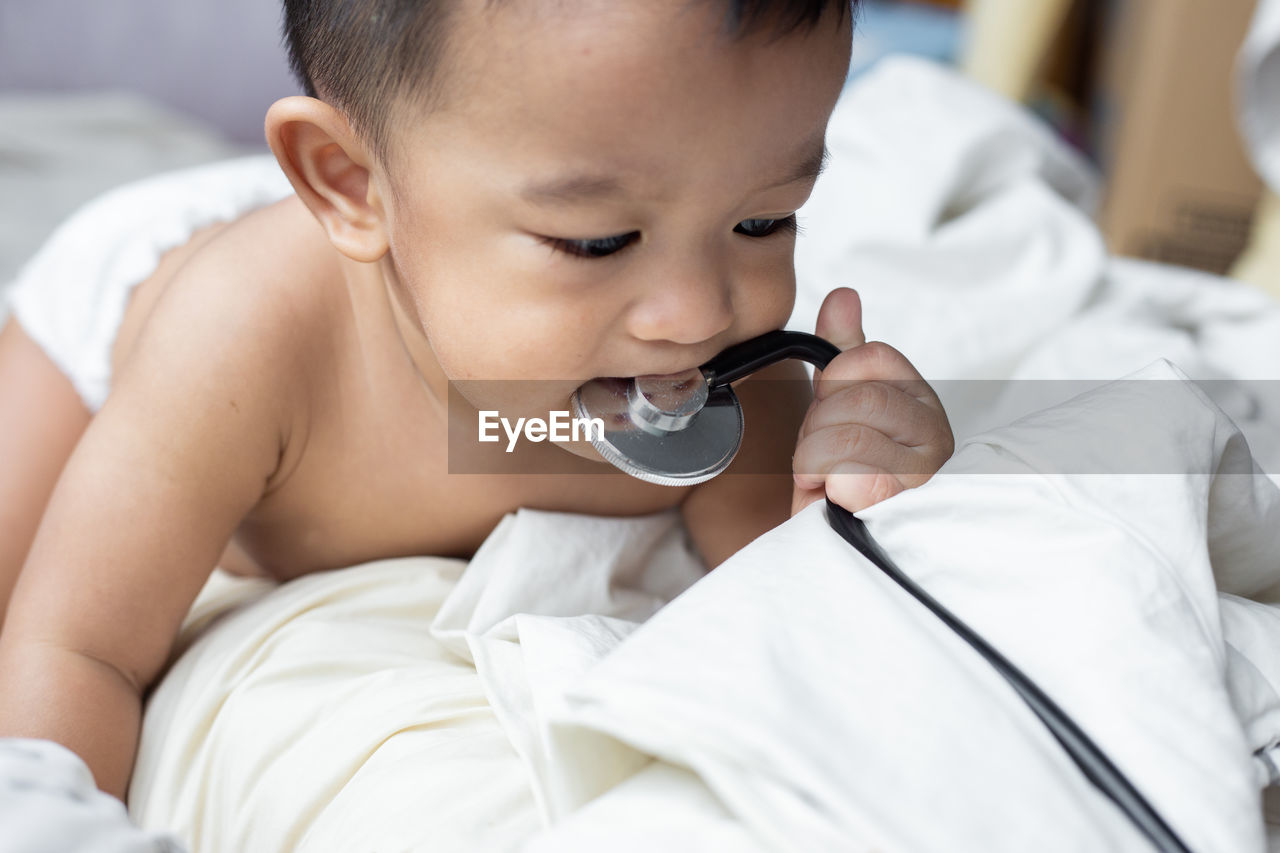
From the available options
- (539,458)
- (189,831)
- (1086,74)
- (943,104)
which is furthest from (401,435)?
(1086,74)

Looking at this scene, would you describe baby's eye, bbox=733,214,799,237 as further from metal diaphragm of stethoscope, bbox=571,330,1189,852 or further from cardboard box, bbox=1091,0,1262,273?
cardboard box, bbox=1091,0,1262,273

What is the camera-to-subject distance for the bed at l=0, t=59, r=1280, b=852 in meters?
0.40

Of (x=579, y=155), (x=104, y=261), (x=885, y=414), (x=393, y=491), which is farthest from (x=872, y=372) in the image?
(x=104, y=261)

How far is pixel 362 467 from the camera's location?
76cm

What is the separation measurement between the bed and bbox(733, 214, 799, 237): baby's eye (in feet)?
0.49

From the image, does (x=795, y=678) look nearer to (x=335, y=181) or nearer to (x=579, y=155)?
(x=579, y=155)

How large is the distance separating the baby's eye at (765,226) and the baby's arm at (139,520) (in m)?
0.32

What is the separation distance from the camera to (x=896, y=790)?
1.27 feet

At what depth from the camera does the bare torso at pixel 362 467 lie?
73cm

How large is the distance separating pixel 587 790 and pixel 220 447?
35 centimetres

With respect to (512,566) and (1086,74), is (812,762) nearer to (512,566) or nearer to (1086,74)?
(512,566)

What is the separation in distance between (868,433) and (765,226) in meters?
0.13

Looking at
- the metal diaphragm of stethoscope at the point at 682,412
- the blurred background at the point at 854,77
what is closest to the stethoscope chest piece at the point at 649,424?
the metal diaphragm of stethoscope at the point at 682,412

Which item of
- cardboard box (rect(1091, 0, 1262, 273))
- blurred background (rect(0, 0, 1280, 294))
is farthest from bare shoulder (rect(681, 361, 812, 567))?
cardboard box (rect(1091, 0, 1262, 273))
